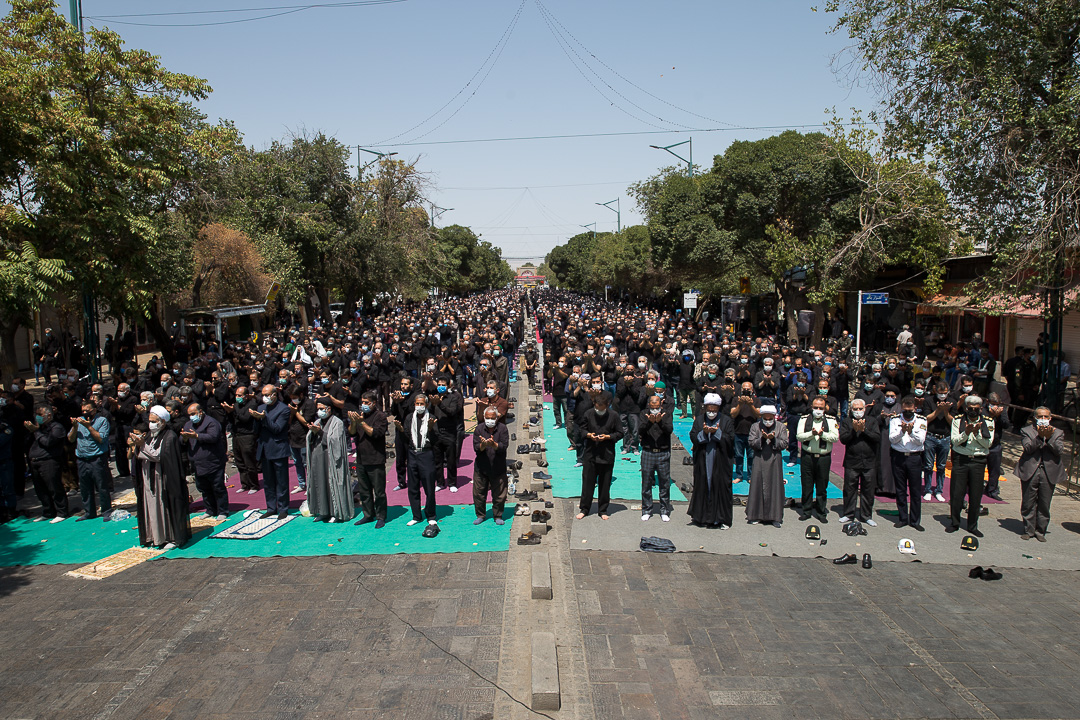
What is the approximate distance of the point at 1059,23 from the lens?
44.7 ft

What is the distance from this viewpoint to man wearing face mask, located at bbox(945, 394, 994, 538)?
8.74 m

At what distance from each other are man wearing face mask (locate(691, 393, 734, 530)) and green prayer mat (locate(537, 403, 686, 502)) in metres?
1.44

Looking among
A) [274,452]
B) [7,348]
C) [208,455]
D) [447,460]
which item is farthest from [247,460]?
[7,348]

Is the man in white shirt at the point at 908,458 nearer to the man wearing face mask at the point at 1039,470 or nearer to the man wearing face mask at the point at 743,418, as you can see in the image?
the man wearing face mask at the point at 1039,470

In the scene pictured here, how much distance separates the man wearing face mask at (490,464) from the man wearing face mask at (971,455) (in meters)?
5.32

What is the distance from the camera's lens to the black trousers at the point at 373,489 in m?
9.34

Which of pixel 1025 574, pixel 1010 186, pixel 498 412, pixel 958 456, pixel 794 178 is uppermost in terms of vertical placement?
pixel 794 178

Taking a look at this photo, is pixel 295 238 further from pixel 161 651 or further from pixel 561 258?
pixel 561 258

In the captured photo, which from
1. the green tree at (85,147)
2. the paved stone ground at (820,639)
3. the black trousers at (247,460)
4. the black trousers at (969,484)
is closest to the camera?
the paved stone ground at (820,639)

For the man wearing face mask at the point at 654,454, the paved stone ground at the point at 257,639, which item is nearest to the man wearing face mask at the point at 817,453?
the man wearing face mask at the point at 654,454

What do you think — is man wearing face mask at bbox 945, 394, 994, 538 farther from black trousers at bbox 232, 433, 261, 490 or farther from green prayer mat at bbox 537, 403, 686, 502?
black trousers at bbox 232, 433, 261, 490

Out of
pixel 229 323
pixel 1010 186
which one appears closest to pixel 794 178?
pixel 1010 186

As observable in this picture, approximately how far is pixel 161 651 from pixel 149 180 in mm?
11352

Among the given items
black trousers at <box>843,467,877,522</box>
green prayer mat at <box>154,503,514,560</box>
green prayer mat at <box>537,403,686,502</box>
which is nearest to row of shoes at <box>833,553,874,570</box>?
black trousers at <box>843,467,877,522</box>
